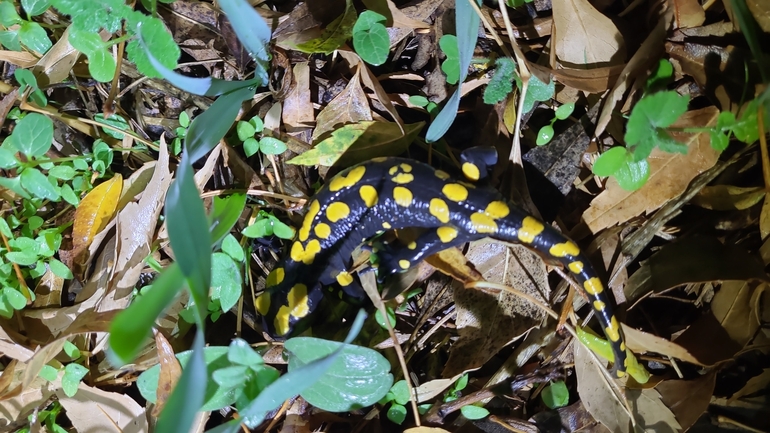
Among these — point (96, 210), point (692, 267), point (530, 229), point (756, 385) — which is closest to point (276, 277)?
point (96, 210)

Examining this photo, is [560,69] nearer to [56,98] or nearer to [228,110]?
[228,110]

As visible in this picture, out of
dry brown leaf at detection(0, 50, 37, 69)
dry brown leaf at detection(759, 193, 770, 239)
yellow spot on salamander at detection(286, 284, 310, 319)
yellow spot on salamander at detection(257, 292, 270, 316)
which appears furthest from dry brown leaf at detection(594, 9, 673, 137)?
dry brown leaf at detection(0, 50, 37, 69)

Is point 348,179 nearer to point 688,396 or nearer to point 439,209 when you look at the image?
point 439,209

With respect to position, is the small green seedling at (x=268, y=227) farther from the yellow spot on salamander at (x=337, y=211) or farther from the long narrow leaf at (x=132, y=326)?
the long narrow leaf at (x=132, y=326)

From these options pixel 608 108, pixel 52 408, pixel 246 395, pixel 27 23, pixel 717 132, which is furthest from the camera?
pixel 52 408

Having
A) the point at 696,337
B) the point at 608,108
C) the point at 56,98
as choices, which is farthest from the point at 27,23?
the point at 696,337

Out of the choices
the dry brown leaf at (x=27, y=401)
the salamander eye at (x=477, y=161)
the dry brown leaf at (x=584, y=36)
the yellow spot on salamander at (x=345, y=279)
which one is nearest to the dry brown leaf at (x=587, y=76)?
the dry brown leaf at (x=584, y=36)
